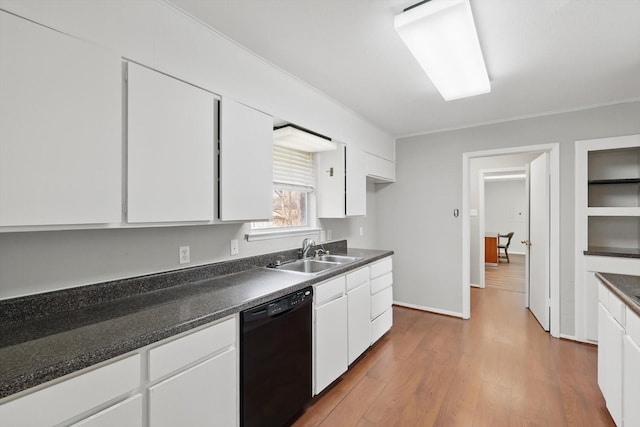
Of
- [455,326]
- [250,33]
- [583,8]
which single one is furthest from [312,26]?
[455,326]

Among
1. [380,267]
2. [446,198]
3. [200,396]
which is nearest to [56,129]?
[200,396]

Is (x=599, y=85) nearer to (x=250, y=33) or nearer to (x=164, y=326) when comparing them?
(x=250, y=33)

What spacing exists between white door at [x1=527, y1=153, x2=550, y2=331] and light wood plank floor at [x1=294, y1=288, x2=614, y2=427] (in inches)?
14.5

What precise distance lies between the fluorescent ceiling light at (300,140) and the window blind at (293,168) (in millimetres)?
68

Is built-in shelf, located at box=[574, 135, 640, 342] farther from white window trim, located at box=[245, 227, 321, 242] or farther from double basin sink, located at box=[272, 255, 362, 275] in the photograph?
white window trim, located at box=[245, 227, 321, 242]

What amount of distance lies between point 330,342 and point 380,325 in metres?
1.04

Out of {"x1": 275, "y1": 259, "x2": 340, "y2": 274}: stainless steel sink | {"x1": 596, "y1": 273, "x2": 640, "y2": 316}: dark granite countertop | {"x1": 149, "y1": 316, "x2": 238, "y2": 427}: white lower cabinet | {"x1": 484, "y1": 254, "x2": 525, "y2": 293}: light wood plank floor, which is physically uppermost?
{"x1": 596, "y1": 273, "x2": 640, "y2": 316}: dark granite countertop

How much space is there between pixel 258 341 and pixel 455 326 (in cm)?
288

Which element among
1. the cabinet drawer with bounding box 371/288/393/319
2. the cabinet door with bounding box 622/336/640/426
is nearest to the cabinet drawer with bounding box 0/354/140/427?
the cabinet drawer with bounding box 371/288/393/319

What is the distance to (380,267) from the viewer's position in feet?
10.00

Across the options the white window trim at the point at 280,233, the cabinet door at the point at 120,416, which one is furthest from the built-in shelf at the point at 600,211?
the cabinet door at the point at 120,416

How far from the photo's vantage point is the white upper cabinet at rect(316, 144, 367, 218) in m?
2.99

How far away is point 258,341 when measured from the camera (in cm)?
→ 159

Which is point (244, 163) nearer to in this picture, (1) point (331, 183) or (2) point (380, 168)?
(1) point (331, 183)
